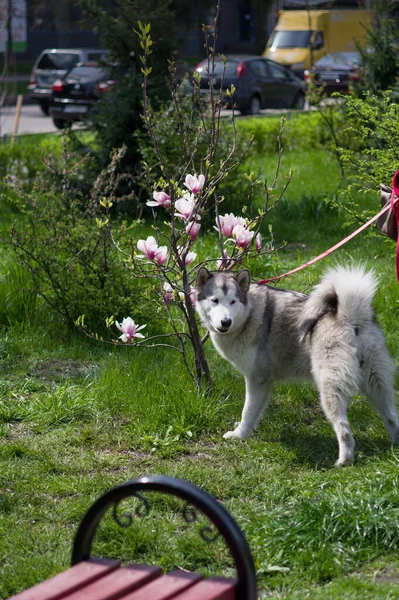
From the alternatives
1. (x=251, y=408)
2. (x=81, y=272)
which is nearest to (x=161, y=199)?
(x=251, y=408)

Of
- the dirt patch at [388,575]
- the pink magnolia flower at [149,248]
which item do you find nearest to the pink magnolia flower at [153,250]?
the pink magnolia flower at [149,248]

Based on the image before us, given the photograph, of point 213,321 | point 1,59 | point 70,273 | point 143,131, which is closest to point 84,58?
point 1,59

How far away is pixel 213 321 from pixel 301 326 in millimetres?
504

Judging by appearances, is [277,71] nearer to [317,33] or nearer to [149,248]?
[317,33]

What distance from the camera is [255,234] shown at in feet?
19.0

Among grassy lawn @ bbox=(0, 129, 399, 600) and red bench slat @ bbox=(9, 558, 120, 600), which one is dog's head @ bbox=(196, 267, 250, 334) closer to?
grassy lawn @ bbox=(0, 129, 399, 600)

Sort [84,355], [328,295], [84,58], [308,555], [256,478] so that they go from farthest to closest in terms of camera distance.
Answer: [84,58] → [84,355] → [328,295] → [256,478] → [308,555]

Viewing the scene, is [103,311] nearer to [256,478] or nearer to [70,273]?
[70,273]

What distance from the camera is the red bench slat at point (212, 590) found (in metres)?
2.63

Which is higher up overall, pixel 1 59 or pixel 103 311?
pixel 103 311

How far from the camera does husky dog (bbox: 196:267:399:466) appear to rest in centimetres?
478

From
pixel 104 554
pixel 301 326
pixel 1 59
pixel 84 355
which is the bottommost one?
pixel 1 59

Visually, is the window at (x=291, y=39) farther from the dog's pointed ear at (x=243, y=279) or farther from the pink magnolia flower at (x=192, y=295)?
the dog's pointed ear at (x=243, y=279)

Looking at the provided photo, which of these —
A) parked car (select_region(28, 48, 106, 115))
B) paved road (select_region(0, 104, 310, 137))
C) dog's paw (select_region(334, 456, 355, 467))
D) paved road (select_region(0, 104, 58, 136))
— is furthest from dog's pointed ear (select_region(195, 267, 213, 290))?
parked car (select_region(28, 48, 106, 115))
